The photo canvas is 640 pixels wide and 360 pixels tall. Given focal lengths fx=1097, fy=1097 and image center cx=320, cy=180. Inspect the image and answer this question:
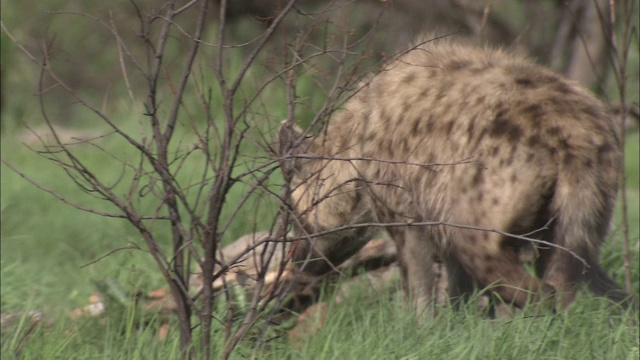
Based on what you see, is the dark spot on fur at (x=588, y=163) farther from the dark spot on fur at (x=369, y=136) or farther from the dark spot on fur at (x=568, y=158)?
the dark spot on fur at (x=369, y=136)

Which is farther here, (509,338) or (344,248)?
(344,248)

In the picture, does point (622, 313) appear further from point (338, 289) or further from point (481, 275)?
point (338, 289)

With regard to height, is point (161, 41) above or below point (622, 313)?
above

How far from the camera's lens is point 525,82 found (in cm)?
440

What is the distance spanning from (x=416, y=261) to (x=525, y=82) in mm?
933

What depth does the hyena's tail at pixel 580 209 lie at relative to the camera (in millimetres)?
4070

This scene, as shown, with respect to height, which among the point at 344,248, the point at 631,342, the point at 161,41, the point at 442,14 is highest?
the point at 442,14

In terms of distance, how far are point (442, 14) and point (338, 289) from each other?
5.08 m

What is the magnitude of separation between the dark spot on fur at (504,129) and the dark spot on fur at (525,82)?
0.22 m

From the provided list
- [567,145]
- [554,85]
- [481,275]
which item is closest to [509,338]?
[481,275]

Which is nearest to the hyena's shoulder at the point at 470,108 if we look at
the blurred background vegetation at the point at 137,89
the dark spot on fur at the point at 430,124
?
the dark spot on fur at the point at 430,124

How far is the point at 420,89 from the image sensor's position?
4758 mm

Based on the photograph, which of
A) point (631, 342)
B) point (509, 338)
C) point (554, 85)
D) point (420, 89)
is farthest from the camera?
point (420, 89)

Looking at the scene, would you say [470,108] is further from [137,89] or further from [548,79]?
[137,89]
